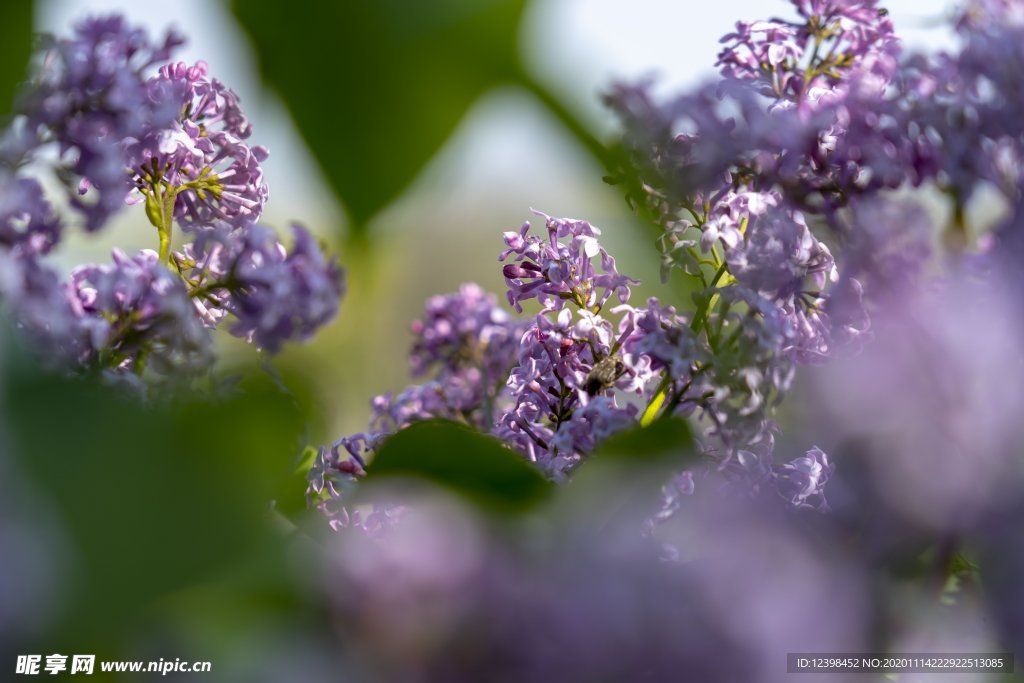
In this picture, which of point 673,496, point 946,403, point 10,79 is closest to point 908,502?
point 946,403

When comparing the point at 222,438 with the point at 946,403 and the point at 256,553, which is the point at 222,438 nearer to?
the point at 256,553

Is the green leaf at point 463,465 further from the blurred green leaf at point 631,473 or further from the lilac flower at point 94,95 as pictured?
the lilac flower at point 94,95

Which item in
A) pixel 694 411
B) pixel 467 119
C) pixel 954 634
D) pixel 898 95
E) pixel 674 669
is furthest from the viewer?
pixel 694 411

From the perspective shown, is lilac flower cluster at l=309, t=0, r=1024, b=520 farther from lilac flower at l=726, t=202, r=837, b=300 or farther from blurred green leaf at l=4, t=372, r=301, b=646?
blurred green leaf at l=4, t=372, r=301, b=646

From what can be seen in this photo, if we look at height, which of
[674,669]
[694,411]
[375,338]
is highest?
[375,338]

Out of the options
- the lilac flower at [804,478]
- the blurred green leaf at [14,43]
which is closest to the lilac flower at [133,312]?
the blurred green leaf at [14,43]

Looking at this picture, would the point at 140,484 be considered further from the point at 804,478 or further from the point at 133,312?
the point at 804,478

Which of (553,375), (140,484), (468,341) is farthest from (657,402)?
(140,484)
